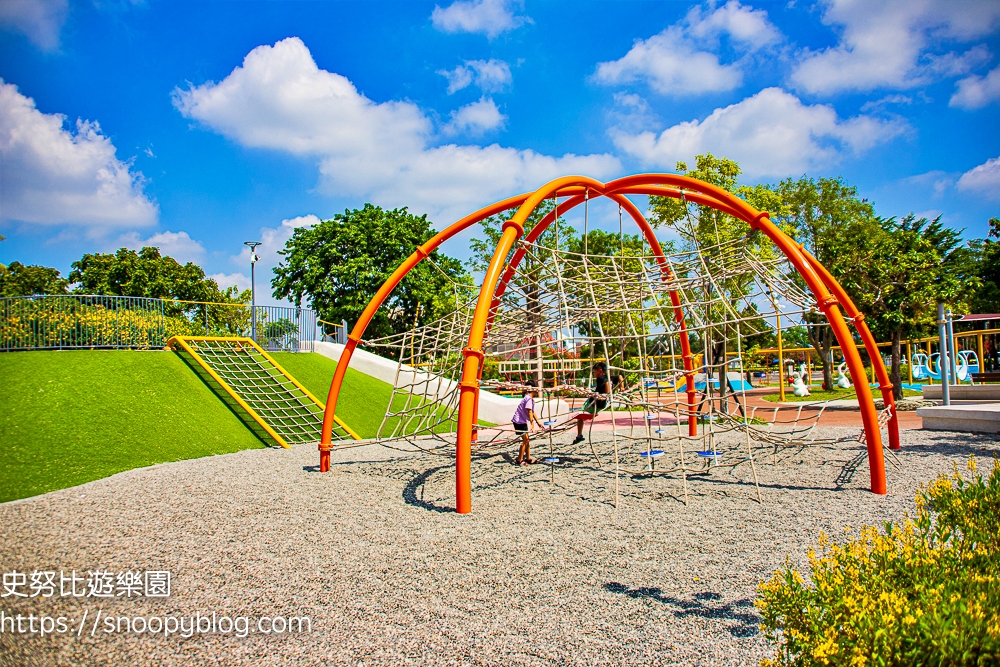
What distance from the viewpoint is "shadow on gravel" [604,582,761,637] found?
136 inches

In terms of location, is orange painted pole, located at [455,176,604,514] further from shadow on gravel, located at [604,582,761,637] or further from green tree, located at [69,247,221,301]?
green tree, located at [69,247,221,301]

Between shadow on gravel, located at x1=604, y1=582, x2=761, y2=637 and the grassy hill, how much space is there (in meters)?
8.02

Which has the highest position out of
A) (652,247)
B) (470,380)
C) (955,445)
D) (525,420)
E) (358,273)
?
(358,273)

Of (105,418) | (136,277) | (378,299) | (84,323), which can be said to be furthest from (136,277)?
(378,299)

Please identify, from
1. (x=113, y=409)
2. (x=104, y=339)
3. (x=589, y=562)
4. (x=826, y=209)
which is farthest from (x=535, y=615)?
(x=826, y=209)

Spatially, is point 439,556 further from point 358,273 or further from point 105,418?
point 358,273

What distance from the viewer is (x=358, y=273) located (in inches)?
1363

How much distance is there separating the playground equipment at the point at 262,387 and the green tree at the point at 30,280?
3526cm

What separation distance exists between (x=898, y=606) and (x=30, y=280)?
56.6m

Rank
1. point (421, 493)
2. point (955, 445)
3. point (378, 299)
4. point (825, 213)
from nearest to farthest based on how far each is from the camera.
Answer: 1. point (421, 493)
2. point (378, 299)
3. point (955, 445)
4. point (825, 213)

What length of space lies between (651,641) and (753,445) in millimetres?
8410

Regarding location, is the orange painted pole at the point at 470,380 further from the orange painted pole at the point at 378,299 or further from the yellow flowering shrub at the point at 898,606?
the yellow flowering shrub at the point at 898,606

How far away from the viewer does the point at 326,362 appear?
18.3 m

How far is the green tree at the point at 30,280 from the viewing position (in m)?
40.8
